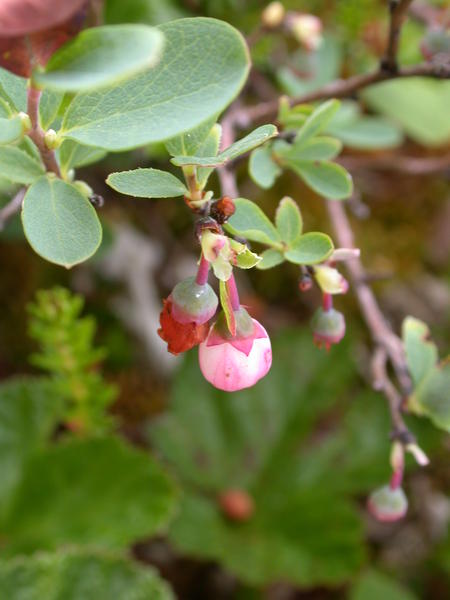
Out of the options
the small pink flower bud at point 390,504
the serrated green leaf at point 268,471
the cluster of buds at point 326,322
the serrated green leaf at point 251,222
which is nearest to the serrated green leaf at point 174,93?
the serrated green leaf at point 251,222

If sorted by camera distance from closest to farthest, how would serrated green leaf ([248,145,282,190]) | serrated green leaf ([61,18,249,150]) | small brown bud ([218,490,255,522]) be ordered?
serrated green leaf ([61,18,249,150]) < serrated green leaf ([248,145,282,190]) < small brown bud ([218,490,255,522])

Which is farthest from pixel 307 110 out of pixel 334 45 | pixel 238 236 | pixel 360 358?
pixel 360 358

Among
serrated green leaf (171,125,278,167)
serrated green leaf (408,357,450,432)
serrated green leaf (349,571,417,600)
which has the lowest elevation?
serrated green leaf (349,571,417,600)

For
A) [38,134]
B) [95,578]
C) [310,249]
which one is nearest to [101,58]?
[38,134]

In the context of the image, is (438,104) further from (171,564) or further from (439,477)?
(171,564)

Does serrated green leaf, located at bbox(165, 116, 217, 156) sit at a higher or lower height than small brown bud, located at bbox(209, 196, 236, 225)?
higher

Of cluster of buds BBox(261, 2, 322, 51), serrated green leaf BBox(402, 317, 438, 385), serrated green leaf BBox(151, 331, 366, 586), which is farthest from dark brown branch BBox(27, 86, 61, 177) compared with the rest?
serrated green leaf BBox(151, 331, 366, 586)

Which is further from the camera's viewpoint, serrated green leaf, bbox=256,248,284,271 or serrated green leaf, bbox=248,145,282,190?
serrated green leaf, bbox=248,145,282,190

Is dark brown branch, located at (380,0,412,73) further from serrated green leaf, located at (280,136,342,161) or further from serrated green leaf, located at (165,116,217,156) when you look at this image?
serrated green leaf, located at (165,116,217,156)

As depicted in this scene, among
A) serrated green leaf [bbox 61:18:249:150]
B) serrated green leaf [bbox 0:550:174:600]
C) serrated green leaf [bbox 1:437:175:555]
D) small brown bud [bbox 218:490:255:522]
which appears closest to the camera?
serrated green leaf [bbox 61:18:249:150]
